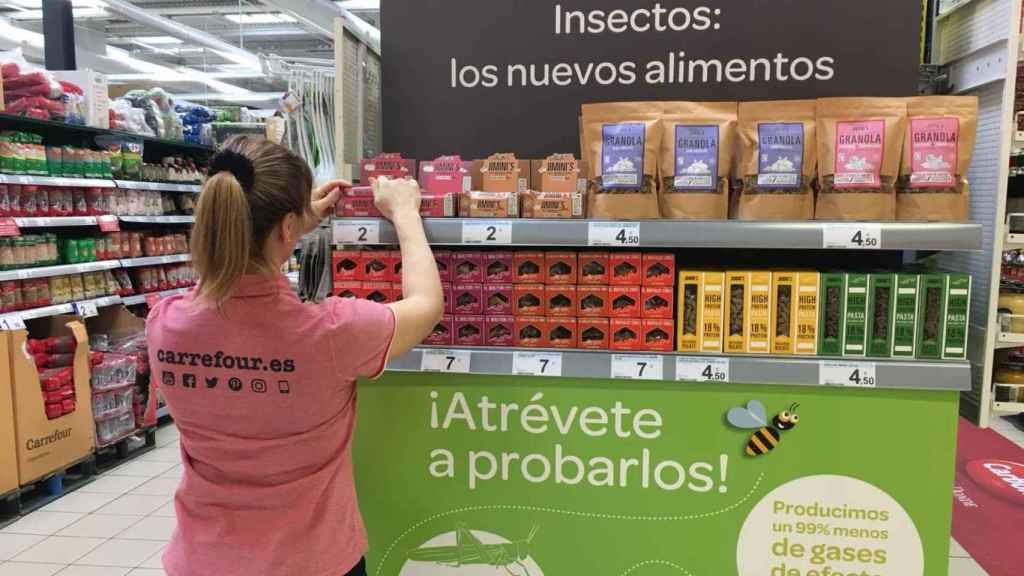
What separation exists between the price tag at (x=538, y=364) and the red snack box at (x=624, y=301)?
179 mm

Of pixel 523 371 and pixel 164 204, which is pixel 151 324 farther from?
pixel 164 204

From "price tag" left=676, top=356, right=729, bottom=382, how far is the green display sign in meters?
0.04

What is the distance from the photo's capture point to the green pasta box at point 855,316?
1706 mm

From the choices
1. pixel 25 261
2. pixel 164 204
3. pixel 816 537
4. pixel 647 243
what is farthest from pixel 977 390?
pixel 164 204

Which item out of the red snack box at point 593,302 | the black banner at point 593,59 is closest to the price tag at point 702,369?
the red snack box at point 593,302

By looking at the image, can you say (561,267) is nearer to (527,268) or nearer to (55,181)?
(527,268)

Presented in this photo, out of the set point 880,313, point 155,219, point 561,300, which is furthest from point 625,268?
point 155,219

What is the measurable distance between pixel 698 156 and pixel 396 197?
2.46 feet

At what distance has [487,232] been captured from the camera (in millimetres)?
1759

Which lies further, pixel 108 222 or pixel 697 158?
pixel 108 222

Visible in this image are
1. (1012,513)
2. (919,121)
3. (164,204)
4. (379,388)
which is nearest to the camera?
(919,121)

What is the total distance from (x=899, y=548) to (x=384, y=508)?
1.30 meters

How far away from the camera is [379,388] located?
190 centimetres

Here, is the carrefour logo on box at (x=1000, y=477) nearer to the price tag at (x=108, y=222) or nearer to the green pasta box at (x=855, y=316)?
the green pasta box at (x=855, y=316)
